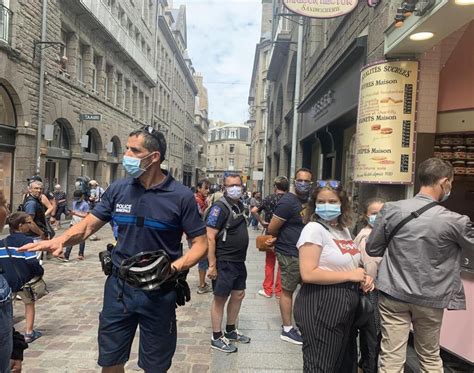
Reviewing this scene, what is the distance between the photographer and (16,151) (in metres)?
14.2

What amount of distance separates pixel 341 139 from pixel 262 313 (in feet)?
20.6

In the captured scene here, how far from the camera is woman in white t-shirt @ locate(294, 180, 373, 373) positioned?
8.79ft

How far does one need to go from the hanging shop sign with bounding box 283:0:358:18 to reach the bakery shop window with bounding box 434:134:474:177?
307 cm

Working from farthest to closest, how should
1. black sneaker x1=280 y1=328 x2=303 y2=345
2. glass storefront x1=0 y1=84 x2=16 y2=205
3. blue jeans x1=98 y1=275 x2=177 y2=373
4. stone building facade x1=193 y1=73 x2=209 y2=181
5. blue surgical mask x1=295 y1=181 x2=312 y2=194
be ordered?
stone building facade x1=193 y1=73 x2=209 y2=181
glass storefront x1=0 y1=84 x2=16 y2=205
blue surgical mask x1=295 y1=181 x2=312 y2=194
black sneaker x1=280 y1=328 x2=303 y2=345
blue jeans x1=98 y1=275 x2=177 y2=373

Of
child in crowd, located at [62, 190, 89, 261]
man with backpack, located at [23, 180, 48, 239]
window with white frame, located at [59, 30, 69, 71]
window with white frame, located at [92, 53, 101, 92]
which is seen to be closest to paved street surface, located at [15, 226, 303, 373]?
man with backpack, located at [23, 180, 48, 239]

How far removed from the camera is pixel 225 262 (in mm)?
4305

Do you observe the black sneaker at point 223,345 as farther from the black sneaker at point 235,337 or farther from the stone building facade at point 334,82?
the stone building facade at point 334,82

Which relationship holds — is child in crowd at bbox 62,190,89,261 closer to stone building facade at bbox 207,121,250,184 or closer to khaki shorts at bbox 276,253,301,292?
khaki shorts at bbox 276,253,301,292

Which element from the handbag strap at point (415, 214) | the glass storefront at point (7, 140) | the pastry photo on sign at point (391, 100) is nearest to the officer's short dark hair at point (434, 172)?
the handbag strap at point (415, 214)

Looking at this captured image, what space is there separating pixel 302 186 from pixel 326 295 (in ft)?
7.08

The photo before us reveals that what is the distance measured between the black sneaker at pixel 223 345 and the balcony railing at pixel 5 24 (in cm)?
1247

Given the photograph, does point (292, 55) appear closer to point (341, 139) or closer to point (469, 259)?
point (341, 139)

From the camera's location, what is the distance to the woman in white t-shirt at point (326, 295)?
268 cm

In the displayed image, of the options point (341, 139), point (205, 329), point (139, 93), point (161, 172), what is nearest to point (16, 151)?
point (341, 139)
